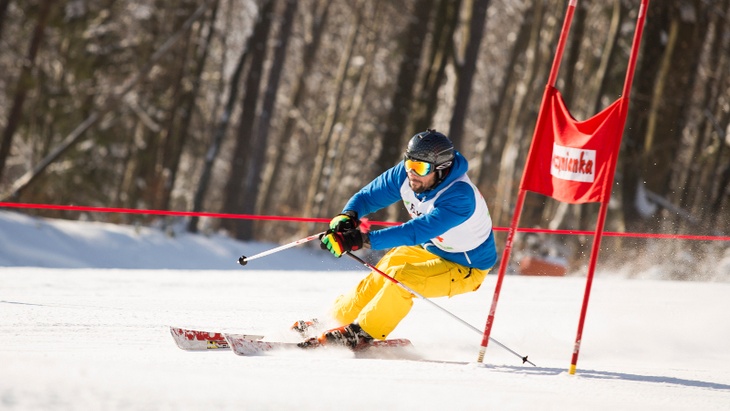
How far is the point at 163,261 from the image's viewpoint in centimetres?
1305

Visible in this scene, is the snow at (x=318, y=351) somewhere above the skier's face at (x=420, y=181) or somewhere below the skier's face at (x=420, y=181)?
below

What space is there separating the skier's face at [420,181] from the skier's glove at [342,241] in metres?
0.57

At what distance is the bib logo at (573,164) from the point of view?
5117mm

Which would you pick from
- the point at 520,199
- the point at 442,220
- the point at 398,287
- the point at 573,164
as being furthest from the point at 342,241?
the point at 573,164

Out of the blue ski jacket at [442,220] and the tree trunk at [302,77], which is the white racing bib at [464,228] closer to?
the blue ski jacket at [442,220]

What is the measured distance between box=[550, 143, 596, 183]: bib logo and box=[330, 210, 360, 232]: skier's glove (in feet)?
4.31

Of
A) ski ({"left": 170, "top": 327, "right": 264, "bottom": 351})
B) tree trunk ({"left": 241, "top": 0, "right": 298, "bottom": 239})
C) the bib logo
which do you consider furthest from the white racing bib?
tree trunk ({"left": 241, "top": 0, "right": 298, "bottom": 239})

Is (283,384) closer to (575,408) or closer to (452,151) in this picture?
(575,408)

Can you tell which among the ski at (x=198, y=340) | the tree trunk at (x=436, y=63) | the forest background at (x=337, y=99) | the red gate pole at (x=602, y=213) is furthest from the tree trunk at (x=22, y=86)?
the red gate pole at (x=602, y=213)

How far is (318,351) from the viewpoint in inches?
212

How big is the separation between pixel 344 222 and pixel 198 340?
1178mm

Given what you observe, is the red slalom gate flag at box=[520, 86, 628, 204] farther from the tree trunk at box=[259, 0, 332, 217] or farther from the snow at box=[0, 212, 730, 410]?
the tree trunk at box=[259, 0, 332, 217]

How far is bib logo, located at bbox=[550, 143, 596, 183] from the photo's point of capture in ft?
16.8

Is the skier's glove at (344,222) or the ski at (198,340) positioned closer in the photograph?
the ski at (198,340)
